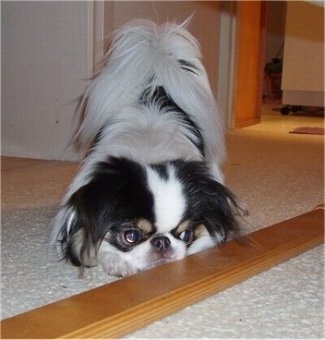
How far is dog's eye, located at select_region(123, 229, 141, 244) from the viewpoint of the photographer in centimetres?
104

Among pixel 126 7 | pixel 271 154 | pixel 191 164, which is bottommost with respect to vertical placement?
pixel 271 154

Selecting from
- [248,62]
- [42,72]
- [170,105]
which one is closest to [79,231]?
[170,105]

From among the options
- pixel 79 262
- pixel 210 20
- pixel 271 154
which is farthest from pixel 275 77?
pixel 79 262

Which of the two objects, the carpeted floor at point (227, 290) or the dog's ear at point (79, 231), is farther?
the dog's ear at point (79, 231)

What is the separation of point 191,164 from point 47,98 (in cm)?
125

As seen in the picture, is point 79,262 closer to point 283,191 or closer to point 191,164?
point 191,164

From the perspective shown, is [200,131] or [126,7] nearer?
[200,131]

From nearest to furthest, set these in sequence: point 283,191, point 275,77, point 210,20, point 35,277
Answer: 1. point 35,277
2. point 283,191
3. point 210,20
4. point 275,77

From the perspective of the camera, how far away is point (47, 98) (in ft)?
7.41

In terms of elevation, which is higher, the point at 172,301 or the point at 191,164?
the point at 191,164

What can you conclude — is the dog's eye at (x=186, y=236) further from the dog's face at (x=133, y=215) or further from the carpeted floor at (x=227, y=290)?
the carpeted floor at (x=227, y=290)

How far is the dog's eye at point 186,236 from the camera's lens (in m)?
1.10

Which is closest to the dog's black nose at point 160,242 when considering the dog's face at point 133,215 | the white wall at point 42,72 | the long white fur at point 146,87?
the dog's face at point 133,215

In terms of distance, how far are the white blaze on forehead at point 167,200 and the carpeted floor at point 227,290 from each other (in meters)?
0.13
